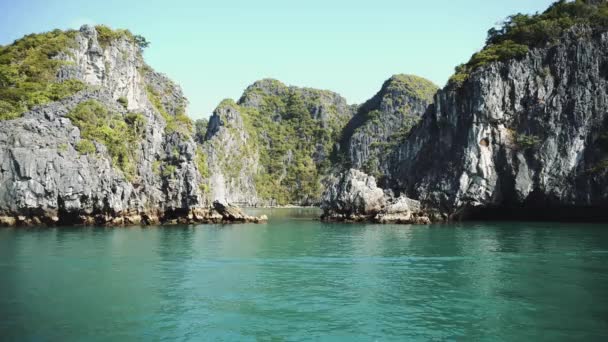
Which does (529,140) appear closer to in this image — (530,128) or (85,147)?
(530,128)

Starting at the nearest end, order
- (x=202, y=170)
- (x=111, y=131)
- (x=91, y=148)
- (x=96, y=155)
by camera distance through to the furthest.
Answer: (x=91, y=148) < (x=96, y=155) < (x=111, y=131) < (x=202, y=170)

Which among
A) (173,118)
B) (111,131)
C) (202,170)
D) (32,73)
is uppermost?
(32,73)

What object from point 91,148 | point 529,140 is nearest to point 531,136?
point 529,140

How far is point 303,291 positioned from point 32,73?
57.1m

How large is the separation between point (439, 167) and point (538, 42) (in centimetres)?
2113

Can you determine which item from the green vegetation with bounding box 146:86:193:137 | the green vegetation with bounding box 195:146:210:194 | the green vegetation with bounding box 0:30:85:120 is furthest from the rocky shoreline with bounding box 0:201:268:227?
the green vegetation with bounding box 0:30:85:120

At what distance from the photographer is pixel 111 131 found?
6153 centimetres

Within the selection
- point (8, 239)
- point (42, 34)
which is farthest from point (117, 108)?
point (8, 239)

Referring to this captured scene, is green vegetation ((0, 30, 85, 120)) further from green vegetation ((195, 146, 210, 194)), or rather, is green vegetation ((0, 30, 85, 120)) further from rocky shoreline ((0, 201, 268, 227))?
green vegetation ((195, 146, 210, 194))

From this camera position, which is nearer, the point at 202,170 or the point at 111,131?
the point at 111,131

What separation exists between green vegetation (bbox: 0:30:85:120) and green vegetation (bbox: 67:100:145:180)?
156 inches

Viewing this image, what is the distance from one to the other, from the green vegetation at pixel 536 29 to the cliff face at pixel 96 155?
4187cm

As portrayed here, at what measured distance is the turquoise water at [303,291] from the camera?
16.0 meters

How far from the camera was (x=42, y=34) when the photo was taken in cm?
7325
